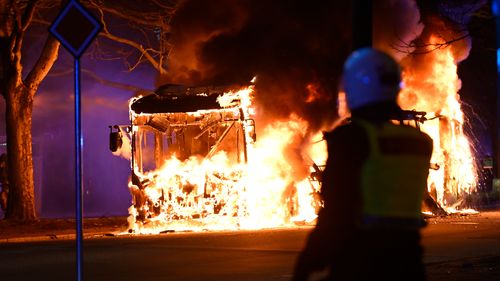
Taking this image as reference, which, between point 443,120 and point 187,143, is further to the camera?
point 443,120

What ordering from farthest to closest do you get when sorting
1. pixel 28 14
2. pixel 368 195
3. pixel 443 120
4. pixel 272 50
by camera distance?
pixel 443 120 → pixel 28 14 → pixel 272 50 → pixel 368 195

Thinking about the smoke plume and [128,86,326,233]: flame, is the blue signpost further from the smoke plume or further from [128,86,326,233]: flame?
the smoke plume

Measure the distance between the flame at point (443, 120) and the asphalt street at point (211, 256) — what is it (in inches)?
219

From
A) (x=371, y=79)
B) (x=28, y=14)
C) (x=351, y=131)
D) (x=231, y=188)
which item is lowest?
(x=351, y=131)

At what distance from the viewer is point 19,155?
27.5 metres

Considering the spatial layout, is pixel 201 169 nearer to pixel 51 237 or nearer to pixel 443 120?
pixel 51 237

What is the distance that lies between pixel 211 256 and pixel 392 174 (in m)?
12.2

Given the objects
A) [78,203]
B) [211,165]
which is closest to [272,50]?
[211,165]

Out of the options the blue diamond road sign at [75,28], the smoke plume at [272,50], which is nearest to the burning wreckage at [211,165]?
the smoke plume at [272,50]

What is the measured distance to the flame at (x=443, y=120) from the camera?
1111 inches

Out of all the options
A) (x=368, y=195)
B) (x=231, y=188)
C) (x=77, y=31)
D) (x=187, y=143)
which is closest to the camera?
(x=368, y=195)

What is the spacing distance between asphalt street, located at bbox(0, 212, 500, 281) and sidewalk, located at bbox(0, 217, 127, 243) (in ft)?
5.67

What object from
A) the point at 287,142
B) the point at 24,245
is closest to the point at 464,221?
the point at 287,142

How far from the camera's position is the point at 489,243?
17.0m
